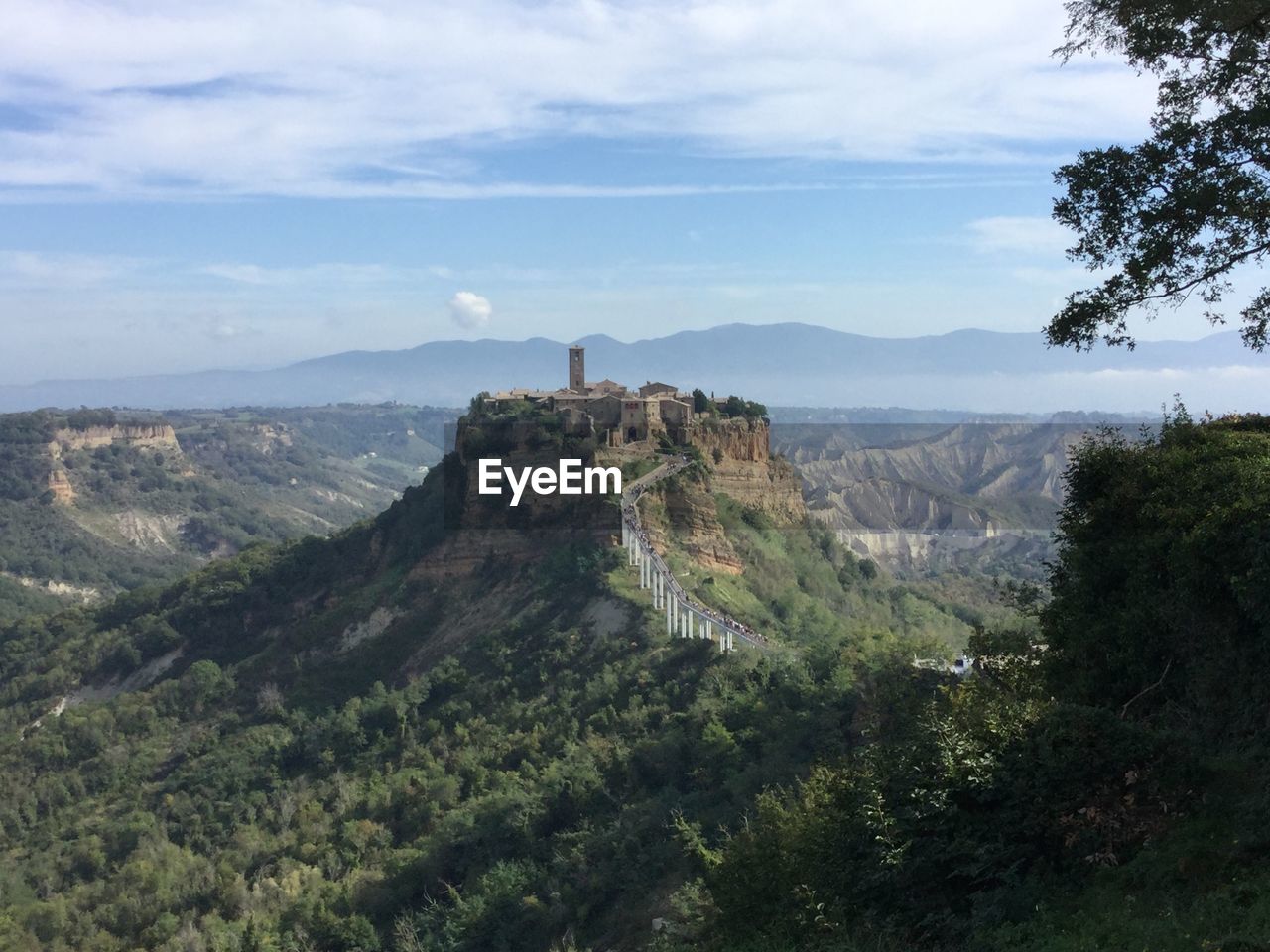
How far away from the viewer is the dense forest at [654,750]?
37.6ft

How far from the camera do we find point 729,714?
29969 millimetres

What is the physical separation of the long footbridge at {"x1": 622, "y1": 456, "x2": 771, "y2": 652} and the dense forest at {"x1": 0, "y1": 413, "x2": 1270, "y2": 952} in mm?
839

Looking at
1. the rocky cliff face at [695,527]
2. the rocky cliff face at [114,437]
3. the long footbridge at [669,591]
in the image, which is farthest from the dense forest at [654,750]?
the rocky cliff face at [114,437]

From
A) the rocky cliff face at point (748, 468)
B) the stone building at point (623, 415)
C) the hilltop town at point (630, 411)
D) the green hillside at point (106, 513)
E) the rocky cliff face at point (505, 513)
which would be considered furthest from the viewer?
Result: the green hillside at point (106, 513)

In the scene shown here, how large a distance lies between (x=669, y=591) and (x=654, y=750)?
10.0 meters

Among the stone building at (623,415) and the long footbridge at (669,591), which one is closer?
the long footbridge at (669,591)

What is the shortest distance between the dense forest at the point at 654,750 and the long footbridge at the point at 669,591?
2.75ft

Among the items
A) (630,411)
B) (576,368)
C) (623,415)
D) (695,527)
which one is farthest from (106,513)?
(695,527)

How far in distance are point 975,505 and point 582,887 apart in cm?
8839

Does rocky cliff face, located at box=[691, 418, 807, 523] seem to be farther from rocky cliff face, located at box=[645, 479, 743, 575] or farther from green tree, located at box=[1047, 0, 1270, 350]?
green tree, located at box=[1047, 0, 1270, 350]

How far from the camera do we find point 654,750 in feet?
97.9

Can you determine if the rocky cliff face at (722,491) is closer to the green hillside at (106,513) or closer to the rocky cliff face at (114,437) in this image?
the green hillside at (106,513)

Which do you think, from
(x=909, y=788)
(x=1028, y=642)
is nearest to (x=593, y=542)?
(x=1028, y=642)

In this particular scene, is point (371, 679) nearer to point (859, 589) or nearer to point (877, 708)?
point (859, 589)
